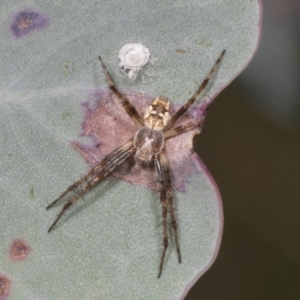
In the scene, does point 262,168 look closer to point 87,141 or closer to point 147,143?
point 147,143

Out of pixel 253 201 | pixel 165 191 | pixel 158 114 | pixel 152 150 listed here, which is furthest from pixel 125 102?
pixel 253 201

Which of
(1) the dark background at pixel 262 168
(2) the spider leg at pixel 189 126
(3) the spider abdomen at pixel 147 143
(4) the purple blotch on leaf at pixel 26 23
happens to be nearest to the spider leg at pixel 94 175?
(3) the spider abdomen at pixel 147 143

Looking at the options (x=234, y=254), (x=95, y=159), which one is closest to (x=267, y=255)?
(x=234, y=254)

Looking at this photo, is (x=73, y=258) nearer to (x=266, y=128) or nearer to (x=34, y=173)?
(x=34, y=173)

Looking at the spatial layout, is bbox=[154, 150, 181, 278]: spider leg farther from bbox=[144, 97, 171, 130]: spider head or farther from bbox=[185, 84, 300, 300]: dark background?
bbox=[185, 84, 300, 300]: dark background

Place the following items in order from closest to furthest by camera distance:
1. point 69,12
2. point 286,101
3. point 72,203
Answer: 1. point 69,12
2. point 72,203
3. point 286,101
